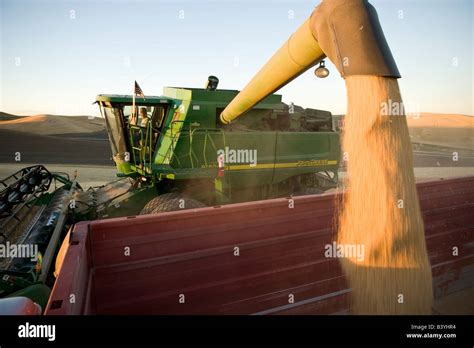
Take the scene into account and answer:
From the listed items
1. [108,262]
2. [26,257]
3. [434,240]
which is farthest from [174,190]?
[434,240]

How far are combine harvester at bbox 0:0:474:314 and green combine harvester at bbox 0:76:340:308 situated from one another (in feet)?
0.08

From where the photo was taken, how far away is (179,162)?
495cm

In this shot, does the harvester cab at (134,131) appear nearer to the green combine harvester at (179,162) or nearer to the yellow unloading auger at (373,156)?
the green combine harvester at (179,162)

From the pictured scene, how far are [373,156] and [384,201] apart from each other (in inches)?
12.0

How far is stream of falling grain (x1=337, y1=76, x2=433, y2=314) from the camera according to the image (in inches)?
81.1

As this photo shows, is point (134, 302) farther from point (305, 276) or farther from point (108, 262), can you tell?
point (305, 276)

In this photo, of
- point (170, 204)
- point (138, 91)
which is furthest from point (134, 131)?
point (170, 204)

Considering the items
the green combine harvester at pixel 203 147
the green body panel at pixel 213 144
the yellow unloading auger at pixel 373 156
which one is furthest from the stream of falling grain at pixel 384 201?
the green body panel at pixel 213 144

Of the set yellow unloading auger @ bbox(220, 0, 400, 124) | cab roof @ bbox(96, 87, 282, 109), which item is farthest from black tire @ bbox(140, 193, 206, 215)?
yellow unloading auger @ bbox(220, 0, 400, 124)

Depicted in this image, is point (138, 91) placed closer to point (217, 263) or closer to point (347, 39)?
point (217, 263)

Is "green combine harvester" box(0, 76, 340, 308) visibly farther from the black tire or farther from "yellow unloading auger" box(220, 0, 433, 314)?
"yellow unloading auger" box(220, 0, 433, 314)

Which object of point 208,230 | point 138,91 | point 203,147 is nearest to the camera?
point 208,230

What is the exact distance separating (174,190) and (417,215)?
3.67 metres

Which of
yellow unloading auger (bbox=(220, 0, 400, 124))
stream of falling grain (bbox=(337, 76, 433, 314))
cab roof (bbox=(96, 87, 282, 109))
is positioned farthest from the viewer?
cab roof (bbox=(96, 87, 282, 109))
